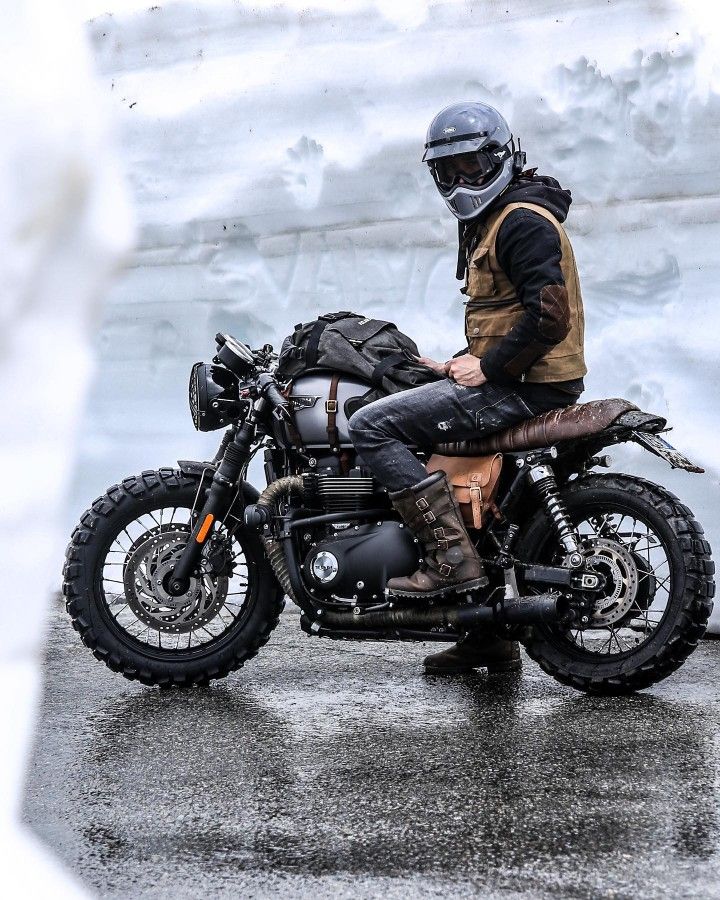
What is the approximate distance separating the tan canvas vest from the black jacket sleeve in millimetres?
50

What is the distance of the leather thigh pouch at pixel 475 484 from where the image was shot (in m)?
4.76

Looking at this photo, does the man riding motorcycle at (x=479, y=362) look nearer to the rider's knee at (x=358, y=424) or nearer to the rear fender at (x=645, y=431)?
the rider's knee at (x=358, y=424)

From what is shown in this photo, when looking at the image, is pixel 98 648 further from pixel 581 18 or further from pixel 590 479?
pixel 581 18

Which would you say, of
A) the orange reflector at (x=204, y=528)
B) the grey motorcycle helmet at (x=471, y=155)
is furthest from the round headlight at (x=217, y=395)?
the grey motorcycle helmet at (x=471, y=155)

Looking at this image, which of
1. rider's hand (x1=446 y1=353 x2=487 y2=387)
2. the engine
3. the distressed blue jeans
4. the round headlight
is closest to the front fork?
the round headlight

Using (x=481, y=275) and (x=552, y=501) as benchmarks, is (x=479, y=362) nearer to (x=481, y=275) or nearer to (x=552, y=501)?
(x=481, y=275)

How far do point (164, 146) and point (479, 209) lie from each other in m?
3.68

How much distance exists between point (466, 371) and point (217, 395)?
0.99 meters

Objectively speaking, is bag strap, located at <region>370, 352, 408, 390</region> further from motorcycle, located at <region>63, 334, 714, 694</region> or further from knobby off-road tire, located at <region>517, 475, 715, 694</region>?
knobby off-road tire, located at <region>517, 475, 715, 694</region>

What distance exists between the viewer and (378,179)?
24.6ft

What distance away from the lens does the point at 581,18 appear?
23.0 ft

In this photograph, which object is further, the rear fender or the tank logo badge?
the tank logo badge

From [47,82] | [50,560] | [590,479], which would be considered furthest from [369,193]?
[590,479]

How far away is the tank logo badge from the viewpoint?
4957 mm
